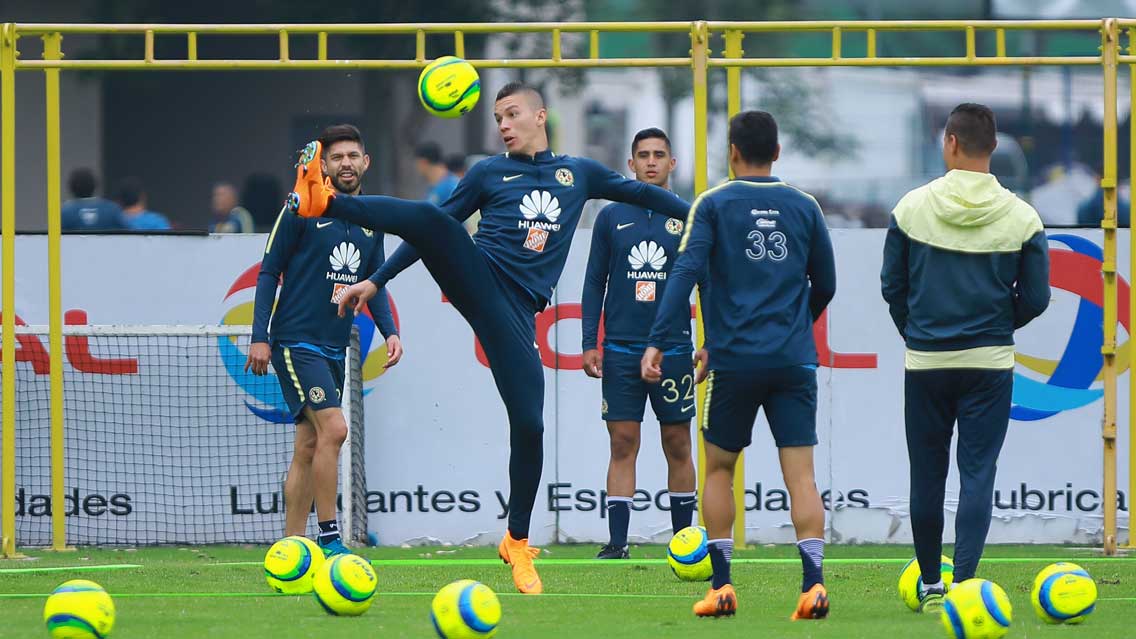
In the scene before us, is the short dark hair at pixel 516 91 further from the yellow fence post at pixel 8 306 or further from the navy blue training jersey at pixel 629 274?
the yellow fence post at pixel 8 306

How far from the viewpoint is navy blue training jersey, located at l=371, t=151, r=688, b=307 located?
25.8 ft

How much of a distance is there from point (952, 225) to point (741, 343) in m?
0.93

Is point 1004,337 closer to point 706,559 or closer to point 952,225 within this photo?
point 952,225

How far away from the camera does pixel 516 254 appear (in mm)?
7875

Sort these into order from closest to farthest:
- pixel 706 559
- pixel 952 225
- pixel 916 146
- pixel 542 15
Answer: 1. pixel 952 225
2. pixel 706 559
3. pixel 542 15
4. pixel 916 146

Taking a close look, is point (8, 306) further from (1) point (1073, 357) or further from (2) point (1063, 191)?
(2) point (1063, 191)

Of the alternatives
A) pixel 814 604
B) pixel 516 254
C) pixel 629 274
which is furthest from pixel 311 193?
pixel 629 274

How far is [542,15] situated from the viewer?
22.5 meters

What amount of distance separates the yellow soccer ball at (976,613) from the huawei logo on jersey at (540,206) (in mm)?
2566

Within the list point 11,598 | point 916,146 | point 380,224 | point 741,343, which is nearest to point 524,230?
Result: point 380,224

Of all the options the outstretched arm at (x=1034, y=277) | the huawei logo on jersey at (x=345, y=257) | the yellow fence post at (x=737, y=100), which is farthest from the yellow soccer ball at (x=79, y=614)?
the yellow fence post at (x=737, y=100)

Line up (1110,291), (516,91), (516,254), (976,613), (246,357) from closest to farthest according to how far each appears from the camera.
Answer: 1. (976,613)
2. (516,254)
3. (516,91)
4. (1110,291)
5. (246,357)

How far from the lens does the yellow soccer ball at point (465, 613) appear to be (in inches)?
248

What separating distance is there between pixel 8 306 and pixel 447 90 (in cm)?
330
